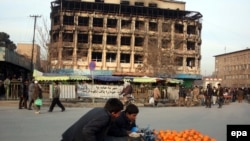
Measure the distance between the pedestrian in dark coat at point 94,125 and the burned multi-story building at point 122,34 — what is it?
50175mm

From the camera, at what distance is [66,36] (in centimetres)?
5988

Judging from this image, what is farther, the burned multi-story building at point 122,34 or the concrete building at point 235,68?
the concrete building at point 235,68

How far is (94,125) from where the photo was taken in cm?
519

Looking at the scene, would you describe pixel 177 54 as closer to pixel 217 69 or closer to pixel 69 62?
pixel 69 62

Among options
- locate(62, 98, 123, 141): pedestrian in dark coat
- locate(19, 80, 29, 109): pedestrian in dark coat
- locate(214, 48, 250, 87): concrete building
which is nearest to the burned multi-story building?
locate(214, 48, 250, 87): concrete building

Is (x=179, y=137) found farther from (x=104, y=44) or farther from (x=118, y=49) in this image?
(x=118, y=49)

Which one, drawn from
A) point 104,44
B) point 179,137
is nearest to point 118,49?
point 104,44

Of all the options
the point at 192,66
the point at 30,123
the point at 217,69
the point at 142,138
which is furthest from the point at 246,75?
the point at 142,138

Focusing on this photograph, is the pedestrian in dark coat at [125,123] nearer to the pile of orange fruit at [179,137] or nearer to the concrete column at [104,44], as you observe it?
the pile of orange fruit at [179,137]

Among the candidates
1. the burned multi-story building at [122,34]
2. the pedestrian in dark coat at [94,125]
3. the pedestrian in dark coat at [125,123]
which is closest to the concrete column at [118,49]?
the burned multi-story building at [122,34]

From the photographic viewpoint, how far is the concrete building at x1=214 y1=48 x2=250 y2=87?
90.9m

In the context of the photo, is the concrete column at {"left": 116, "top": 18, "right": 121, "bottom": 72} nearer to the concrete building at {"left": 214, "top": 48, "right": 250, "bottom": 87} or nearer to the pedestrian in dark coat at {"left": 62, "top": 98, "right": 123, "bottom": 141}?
the concrete building at {"left": 214, "top": 48, "right": 250, "bottom": 87}

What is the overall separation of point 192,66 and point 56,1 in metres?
24.9

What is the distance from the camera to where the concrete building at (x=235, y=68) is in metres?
90.9
